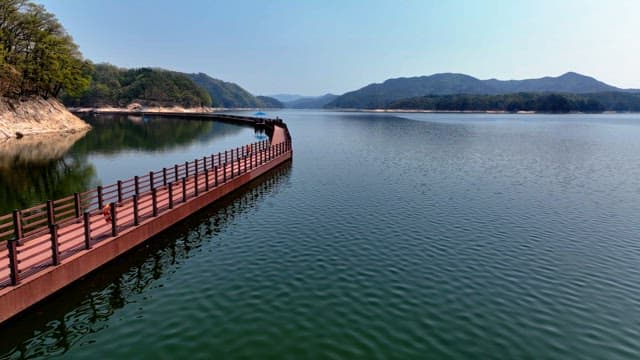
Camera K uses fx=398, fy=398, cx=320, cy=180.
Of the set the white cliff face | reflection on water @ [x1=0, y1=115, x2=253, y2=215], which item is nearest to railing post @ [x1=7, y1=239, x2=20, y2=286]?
reflection on water @ [x1=0, y1=115, x2=253, y2=215]

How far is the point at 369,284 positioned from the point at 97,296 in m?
11.0

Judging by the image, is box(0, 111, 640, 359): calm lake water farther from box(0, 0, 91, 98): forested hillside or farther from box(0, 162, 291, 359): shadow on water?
box(0, 0, 91, 98): forested hillside

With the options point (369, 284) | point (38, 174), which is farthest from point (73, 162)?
point (369, 284)

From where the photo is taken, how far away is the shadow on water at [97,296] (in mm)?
12711

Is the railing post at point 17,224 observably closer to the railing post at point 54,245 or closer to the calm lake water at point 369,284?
the railing post at point 54,245

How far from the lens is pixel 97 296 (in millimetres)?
15898

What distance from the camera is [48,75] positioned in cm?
9412

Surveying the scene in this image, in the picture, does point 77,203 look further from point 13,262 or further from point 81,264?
point 13,262

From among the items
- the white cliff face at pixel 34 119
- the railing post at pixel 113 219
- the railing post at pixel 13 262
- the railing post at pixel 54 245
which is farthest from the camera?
the white cliff face at pixel 34 119

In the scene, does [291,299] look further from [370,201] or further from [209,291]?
[370,201]

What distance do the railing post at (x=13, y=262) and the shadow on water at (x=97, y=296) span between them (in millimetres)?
1436

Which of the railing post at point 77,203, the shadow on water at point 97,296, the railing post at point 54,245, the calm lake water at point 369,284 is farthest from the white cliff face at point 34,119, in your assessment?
the railing post at point 54,245

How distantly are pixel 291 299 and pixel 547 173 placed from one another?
40461 millimetres

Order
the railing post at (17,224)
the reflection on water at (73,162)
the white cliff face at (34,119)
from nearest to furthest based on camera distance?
the railing post at (17,224)
the reflection on water at (73,162)
the white cliff face at (34,119)
